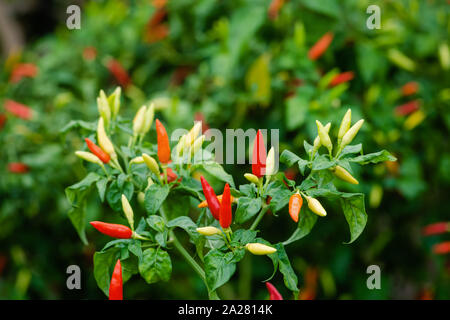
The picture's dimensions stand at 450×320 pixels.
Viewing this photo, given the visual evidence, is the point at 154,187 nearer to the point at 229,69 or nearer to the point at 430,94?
the point at 229,69

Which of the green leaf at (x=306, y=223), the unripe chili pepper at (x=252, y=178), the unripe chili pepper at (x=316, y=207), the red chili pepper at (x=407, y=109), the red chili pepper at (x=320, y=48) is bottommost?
the green leaf at (x=306, y=223)

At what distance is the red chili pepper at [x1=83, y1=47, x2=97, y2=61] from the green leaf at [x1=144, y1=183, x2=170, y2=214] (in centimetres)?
137

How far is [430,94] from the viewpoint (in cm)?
167

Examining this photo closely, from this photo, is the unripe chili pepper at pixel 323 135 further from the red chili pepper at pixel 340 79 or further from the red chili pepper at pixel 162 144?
the red chili pepper at pixel 340 79

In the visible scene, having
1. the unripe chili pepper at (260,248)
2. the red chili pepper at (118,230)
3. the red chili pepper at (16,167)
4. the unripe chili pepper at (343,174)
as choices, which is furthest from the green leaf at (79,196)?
the red chili pepper at (16,167)

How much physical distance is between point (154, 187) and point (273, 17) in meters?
1.05

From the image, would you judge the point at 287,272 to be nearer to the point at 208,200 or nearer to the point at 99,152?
the point at 208,200

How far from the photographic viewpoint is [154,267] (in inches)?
30.6

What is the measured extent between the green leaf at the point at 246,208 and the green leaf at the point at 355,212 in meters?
0.15

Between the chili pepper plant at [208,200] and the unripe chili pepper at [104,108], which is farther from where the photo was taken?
the unripe chili pepper at [104,108]

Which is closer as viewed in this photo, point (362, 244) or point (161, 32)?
point (362, 244)

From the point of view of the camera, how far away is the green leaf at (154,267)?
2.52 feet

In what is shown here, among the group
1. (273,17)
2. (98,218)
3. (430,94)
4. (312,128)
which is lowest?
(98,218)

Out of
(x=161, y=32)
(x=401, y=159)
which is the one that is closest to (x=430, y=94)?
(x=401, y=159)
